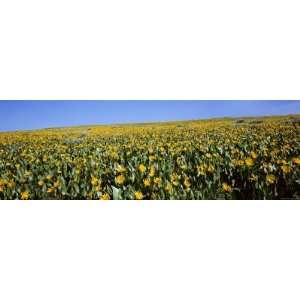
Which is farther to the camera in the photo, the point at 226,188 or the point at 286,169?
the point at 286,169

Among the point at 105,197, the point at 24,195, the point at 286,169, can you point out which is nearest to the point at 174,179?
the point at 105,197

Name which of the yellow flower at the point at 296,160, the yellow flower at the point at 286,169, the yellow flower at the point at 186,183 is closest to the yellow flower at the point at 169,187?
the yellow flower at the point at 186,183

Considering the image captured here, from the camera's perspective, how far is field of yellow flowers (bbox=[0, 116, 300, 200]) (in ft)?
11.9

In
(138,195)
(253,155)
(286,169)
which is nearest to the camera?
(138,195)

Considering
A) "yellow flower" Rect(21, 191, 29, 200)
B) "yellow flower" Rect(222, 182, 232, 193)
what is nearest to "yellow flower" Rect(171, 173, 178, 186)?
"yellow flower" Rect(222, 182, 232, 193)

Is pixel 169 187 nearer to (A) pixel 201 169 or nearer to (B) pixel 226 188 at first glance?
(A) pixel 201 169

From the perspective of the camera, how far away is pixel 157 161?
12.7ft

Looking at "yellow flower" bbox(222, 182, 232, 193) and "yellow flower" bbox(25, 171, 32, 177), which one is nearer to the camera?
"yellow flower" bbox(222, 182, 232, 193)

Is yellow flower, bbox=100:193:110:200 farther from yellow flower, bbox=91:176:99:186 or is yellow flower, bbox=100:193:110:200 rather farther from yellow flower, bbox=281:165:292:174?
yellow flower, bbox=281:165:292:174

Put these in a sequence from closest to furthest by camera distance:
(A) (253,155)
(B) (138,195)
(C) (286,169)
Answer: (B) (138,195), (C) (286,169), (A) (253,155)

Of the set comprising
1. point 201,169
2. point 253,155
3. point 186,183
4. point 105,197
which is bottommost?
point 105,197

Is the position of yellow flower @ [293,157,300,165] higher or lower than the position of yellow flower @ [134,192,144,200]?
higher
